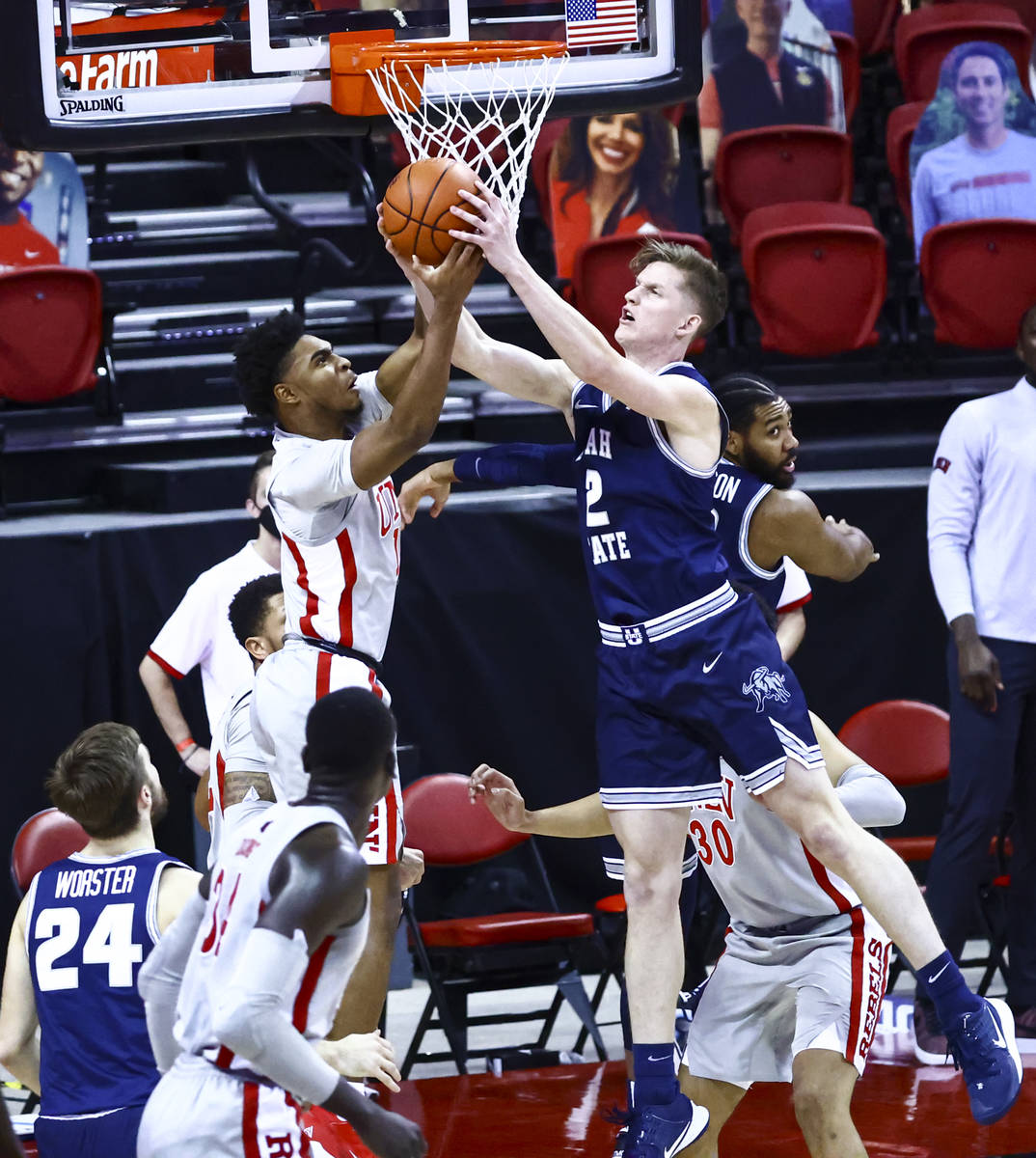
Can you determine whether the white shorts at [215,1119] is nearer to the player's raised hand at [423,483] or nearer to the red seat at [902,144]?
the player's raised hand at [423,483]

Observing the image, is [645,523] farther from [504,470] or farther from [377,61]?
[377,61]

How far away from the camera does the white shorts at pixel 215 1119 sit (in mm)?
3193

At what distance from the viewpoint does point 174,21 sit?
5.41 meters

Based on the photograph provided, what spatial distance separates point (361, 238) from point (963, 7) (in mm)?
3751

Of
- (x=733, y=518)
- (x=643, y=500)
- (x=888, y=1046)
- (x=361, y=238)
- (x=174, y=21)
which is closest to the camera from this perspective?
(x=643, y=500)

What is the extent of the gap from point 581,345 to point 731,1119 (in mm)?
2567

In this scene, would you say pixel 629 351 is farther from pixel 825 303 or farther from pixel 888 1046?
pixel 825 303

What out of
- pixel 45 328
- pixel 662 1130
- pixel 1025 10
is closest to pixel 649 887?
pixel 662 1130

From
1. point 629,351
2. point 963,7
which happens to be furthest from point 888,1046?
point 963,7

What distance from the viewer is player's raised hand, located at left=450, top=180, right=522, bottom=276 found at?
422 cm

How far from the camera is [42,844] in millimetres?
6316

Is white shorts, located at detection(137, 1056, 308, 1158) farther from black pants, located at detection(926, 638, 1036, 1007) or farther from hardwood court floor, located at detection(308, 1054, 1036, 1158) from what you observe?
black pants, located at detection(926, 638, 1036, 1007)

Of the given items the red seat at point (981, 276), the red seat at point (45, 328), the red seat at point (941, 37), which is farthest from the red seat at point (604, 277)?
the red seat at point (941, 37)

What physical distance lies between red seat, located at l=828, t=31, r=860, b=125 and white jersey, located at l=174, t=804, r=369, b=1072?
806 cm
